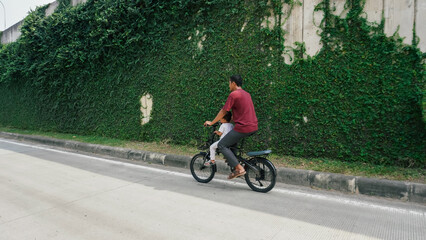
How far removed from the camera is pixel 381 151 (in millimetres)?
5094

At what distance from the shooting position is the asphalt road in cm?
294

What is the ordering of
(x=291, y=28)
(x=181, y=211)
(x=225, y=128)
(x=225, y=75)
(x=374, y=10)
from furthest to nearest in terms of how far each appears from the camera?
(x=225, y=75)
(x=291, y=28)
(x=374, y=10)
(x=225, y=128)
(x=181, y=211)

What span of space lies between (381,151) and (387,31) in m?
2.15

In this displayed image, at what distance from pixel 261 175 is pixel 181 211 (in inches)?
57.6

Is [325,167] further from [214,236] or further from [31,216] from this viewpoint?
[31,216]

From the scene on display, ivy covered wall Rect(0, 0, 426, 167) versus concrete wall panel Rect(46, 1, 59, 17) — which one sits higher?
concrete wall panel Rect(46, 1, 59, 17)

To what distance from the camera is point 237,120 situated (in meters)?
4.39

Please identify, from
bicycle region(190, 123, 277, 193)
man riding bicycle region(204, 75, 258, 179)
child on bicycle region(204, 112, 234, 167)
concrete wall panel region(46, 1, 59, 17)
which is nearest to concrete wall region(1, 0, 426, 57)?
man riding bicycle region(204, 75, 258, 179)

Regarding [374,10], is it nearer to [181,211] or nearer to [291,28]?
[291,28]

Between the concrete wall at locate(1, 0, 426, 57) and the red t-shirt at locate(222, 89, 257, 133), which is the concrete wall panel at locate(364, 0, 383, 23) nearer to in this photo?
the concrete wall at locate(1, 0, 426, 57)

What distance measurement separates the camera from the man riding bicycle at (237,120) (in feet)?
14.2

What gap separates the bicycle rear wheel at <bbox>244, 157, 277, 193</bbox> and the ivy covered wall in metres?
1.78

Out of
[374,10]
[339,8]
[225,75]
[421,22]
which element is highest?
[339,8]

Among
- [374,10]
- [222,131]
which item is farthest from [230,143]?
[374,10]
